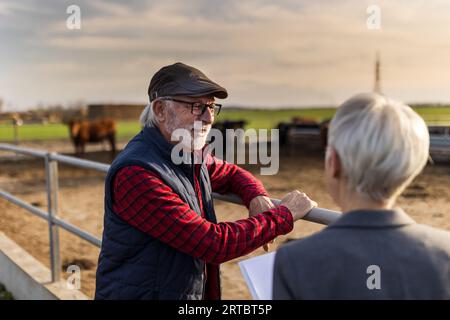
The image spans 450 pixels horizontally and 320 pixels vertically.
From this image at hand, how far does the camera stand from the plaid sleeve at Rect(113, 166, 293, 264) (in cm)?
138

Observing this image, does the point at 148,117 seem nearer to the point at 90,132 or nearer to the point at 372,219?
the point at 372,219

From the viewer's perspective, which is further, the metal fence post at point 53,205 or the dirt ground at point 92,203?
the dirt ground at point 92,203

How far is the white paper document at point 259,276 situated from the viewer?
1142mm

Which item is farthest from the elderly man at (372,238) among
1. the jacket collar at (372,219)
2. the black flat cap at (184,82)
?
the black flat cap at (184,82)

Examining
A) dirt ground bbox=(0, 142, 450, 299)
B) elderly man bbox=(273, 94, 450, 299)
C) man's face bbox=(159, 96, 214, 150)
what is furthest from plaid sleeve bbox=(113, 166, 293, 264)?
dirt ground bbox=(0, 142, 450, 299)

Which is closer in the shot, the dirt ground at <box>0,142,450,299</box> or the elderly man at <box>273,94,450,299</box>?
the elderly man at <box>273,94,450,299</box>

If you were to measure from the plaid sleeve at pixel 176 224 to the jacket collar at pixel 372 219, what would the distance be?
0.52 metres

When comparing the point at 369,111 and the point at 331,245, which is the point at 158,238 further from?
the point at 369,111

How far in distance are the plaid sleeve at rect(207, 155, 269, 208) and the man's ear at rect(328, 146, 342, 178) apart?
2.64 feet

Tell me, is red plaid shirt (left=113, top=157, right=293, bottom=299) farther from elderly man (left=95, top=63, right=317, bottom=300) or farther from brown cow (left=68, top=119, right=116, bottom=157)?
brown cow (left=68, top=119, right=116, bottom=157)

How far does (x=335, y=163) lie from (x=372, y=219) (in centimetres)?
13

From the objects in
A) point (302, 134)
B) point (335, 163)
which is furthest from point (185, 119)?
point (302, 134)

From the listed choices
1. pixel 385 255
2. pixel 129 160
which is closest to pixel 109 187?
pixel 129 160

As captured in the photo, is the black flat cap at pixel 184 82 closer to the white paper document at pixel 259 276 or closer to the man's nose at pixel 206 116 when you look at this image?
the man's nose at pixel 206 116
